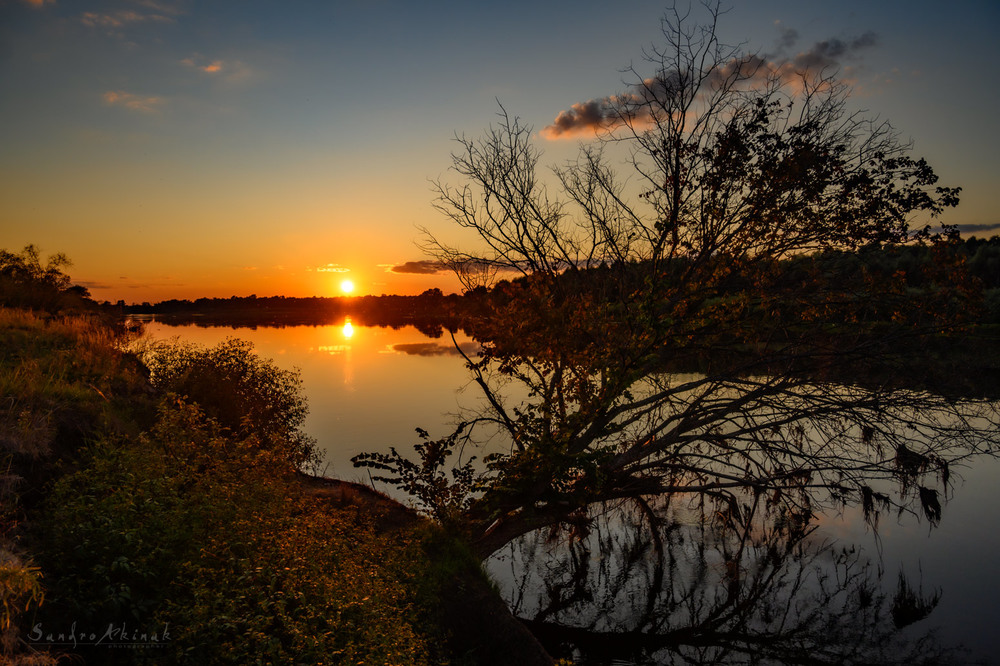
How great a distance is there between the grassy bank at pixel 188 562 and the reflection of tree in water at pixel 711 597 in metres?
3.74

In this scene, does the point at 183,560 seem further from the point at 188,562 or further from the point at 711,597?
the point at 711,597

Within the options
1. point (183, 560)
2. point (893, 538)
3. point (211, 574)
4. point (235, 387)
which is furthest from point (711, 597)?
point (235, 387)

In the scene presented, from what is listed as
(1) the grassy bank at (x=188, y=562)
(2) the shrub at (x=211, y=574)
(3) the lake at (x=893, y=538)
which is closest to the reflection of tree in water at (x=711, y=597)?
(3) the lake at (x=893, y=538)

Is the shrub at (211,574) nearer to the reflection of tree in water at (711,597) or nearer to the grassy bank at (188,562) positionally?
the grassy bank at (188,562)

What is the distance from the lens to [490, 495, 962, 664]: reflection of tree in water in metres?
12.1

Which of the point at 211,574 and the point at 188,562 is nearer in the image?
the point at 188,562

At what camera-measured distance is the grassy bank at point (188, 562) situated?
221 inches

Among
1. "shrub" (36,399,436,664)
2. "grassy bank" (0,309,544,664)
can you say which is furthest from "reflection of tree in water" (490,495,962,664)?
"shrub" (36,399,436,664)

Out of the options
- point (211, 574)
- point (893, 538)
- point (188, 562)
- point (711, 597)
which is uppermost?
point (188, 562)

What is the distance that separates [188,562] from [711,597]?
1190 centimetres

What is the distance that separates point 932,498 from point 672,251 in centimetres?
776

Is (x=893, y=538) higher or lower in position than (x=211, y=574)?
lower

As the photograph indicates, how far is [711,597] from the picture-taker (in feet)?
45.7

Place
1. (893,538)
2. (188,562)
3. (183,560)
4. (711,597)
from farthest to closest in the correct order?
(893,538)
(711,597)
(183,560)
(188,562)
